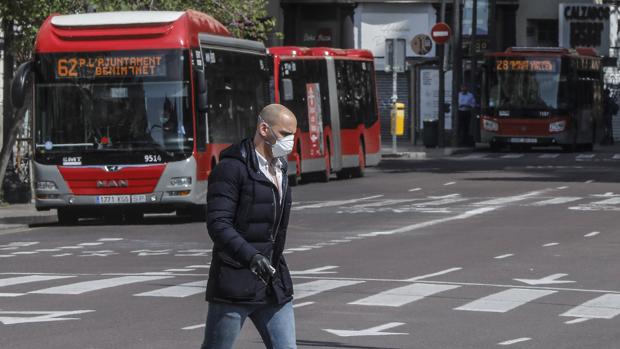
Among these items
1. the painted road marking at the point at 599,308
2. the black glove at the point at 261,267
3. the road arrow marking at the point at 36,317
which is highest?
the black glove at the point at 261,267

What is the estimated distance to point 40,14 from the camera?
2845 centimetres

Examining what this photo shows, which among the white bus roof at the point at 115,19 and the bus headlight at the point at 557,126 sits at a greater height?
the white bus roof at the point at 115,19

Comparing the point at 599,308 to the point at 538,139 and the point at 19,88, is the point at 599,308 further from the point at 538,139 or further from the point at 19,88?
the point at 538,139

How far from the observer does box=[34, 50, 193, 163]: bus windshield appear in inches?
990

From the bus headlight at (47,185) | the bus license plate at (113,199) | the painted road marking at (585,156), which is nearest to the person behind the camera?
the bus license plate at (113,199)

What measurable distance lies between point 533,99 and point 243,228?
151 feet

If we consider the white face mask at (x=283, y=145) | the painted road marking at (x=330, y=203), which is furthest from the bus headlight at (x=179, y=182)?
the white face mask at (x=283, y=145)

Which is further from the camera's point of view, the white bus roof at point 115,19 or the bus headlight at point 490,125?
the bus headlight at point 490,125

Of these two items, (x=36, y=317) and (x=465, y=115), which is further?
(x=465, y=115)

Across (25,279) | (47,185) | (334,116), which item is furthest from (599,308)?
(334,116)

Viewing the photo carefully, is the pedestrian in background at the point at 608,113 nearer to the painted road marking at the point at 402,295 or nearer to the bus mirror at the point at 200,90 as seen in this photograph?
the bus mirror at the point at 200,90

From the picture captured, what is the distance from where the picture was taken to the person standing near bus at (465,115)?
5491 cm

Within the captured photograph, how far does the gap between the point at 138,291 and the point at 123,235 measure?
7.65 meters

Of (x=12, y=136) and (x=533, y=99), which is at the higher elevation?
(x=12, y=136)
